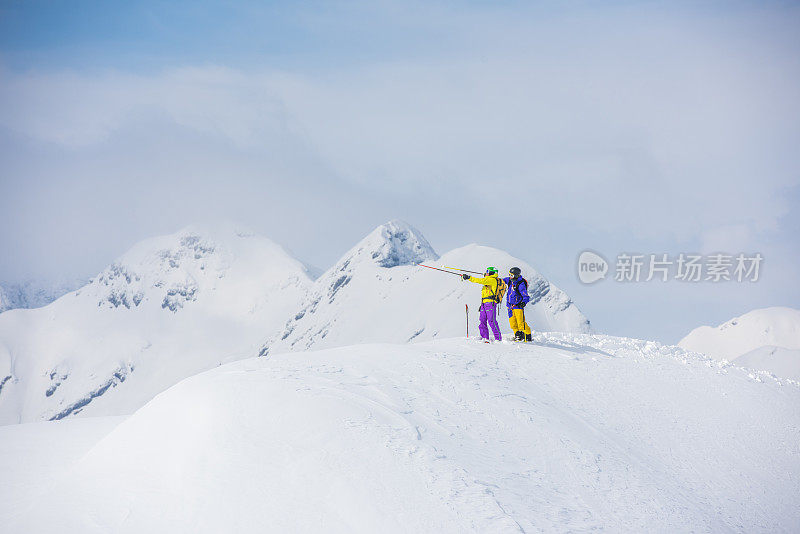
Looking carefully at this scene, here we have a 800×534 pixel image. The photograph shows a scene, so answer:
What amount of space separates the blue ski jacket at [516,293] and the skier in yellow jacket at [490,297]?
334 mm

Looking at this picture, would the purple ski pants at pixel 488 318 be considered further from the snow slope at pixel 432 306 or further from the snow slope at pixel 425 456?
the snow slope at pixel 432 306

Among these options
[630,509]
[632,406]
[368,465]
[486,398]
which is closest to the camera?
[368,465]

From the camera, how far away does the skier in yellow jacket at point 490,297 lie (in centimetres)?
2002

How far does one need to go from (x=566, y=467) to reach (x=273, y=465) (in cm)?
589

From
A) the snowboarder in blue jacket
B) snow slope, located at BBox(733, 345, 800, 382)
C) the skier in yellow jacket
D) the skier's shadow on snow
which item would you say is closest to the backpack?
the skier in yellow jacket

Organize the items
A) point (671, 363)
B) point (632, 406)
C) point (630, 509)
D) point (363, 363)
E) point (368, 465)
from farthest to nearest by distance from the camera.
A: point (671, 363) → point (632, 406) → point (363, 363) → point (630, 509) → point (368, 465)

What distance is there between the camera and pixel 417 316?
14688 centimetres

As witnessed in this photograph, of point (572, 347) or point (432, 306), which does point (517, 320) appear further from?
point (432, 306)

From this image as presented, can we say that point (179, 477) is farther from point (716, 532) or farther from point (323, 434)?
point (716, 532)

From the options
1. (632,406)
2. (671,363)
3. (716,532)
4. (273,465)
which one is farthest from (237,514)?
(671,363)

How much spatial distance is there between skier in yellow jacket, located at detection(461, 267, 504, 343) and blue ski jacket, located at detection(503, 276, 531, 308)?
0.33 meters

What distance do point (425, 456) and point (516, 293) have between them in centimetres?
936

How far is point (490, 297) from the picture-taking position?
66.3ft

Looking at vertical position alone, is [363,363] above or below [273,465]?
above
